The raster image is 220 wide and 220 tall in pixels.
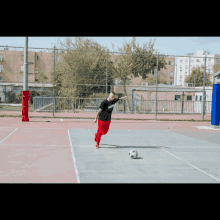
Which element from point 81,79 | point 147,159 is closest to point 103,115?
Answer: point 147,159

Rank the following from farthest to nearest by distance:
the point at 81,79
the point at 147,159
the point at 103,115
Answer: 1. the point at 81,79
2. the point at 103,115
3. the point at 147,159

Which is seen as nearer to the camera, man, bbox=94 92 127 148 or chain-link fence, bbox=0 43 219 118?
man, bbox=94 92 127 148

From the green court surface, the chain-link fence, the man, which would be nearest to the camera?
the green court surface

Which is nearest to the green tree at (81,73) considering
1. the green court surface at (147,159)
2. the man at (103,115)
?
the green court surface at (147,159)

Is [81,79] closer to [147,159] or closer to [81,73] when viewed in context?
[81,73]

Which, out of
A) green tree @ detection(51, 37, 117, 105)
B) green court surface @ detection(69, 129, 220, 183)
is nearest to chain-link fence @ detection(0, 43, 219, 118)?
green tree @ detection(51, 37, 117, 105)

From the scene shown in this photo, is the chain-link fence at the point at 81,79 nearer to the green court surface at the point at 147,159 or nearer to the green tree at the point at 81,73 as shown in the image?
the green tree at the point at 81,73

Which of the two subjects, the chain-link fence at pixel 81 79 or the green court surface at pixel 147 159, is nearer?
the green court surface at pixel 147 159

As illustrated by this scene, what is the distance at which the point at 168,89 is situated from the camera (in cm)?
2808

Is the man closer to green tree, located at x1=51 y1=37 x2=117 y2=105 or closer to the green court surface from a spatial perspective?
the green court surface

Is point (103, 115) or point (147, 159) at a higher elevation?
point (103, 115)

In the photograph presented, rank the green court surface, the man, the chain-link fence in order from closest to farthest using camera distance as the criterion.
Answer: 1. the green court surface
2. the man
3. the chain-link fence
